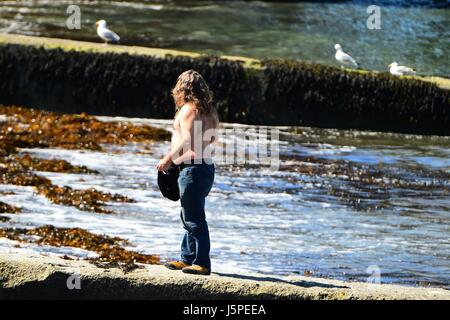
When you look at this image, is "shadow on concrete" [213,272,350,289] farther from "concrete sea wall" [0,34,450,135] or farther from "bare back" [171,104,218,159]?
"concrete sea wall" [0,34,450,135]

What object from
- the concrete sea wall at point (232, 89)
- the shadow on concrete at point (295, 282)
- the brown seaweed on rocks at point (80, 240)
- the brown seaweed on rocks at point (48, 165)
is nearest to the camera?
the shadow on concrete at point (295, 282)

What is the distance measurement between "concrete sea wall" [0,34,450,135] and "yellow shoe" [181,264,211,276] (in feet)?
34.5

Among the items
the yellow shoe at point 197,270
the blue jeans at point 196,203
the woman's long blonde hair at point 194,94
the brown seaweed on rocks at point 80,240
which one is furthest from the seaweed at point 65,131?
the yellow shoe at point 197,270

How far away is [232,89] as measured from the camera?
20266mm

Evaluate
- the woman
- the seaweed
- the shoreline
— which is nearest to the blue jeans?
the woman

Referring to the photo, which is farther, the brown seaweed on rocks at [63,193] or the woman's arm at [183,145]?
the brown seaweed on rocks at [63,193]

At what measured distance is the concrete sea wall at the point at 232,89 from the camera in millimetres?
20172

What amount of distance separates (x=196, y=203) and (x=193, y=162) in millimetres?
300

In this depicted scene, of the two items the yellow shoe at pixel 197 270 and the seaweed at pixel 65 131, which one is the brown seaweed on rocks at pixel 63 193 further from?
the yellow shoe at pixel 197 270

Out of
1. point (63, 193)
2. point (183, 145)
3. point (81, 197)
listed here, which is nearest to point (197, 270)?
point (183, 145)

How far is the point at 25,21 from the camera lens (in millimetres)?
28266

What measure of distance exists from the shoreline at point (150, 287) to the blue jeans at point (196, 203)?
37 centimetres

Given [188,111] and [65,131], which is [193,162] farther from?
[65,131]

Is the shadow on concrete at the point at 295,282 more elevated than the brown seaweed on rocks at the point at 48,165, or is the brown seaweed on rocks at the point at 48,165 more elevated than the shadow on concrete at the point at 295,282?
the shadow on concrete at the point at 295,282
